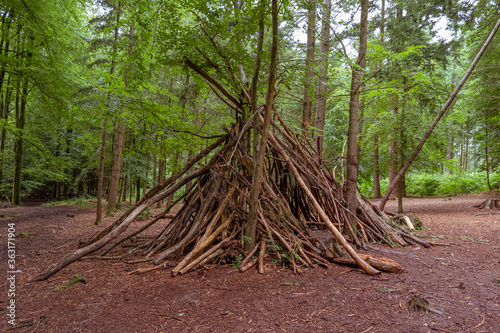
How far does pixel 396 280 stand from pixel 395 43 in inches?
399

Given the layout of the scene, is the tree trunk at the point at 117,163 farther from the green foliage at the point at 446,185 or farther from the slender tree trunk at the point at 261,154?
the green foliage at the point at 446,185

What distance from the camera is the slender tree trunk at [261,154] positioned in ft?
10.8

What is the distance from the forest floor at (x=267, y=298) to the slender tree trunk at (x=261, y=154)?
60 centimetres

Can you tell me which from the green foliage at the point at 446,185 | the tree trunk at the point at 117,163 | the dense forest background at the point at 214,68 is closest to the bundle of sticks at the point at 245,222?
the dense forest background at the point at 214,68

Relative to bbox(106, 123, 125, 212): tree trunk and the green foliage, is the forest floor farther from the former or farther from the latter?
the green foliage

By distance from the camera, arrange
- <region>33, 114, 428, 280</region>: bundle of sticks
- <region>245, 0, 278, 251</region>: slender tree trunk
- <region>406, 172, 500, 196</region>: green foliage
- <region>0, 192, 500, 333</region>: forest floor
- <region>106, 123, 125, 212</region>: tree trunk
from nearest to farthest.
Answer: <region>0, 192, 500, 333</region>: forest floor
<region>245, 0, 278, 251</region>: slender tree trunk
<region>33, 114, 428, 280</region>: bundle of sticks
<region>106, 123, 125, 212</region>: tree trunk
<region>406, 172, 500, 196</region>: green foliage

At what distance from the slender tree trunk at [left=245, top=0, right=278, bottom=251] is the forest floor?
0.60 meters

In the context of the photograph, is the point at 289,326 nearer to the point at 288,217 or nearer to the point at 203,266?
the point at 203,266

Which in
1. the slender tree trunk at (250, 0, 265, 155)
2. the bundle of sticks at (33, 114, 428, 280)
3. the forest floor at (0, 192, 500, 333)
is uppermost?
the slender tree trunk at (250, 0, 265, 155)

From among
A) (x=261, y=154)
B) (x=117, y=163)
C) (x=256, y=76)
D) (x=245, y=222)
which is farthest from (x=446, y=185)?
(x=117, y=163)

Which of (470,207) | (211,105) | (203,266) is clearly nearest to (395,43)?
(470,207)

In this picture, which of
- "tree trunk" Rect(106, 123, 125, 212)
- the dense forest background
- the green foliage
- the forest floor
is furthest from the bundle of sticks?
the green foliage

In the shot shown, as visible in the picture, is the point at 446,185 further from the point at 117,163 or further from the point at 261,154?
the point at 117,163

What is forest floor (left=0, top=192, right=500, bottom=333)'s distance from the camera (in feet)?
7.52
